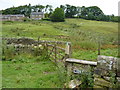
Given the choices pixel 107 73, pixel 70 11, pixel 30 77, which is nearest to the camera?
pixel 107 73

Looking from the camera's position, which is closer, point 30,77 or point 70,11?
point 30,77

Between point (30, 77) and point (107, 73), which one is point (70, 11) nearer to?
point (30, 77)

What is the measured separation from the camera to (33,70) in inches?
278

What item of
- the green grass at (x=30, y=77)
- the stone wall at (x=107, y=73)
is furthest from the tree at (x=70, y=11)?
the stone wall at (x=107, y=73)

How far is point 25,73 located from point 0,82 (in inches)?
52.6

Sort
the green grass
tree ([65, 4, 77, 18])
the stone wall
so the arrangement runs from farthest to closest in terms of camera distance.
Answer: tree ([65, 4, 77, 18])
the green grass
the stone wall

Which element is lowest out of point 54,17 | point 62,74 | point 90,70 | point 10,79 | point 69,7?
point 10,79

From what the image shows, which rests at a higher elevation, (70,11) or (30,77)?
(70,11)

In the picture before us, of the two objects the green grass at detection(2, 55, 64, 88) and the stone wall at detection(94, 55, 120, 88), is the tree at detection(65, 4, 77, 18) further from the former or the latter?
the stone wall at detection(94, 55, 120, 88)

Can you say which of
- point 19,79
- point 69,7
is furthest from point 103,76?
point 69,7

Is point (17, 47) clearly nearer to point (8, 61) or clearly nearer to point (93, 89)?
point (8, 61)

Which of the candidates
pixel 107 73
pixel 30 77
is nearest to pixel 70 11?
pixel 30 77

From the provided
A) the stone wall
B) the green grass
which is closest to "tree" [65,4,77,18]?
the green grass

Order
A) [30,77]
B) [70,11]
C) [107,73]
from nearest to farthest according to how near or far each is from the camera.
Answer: [107,73]
[30,77]
[70,11]
